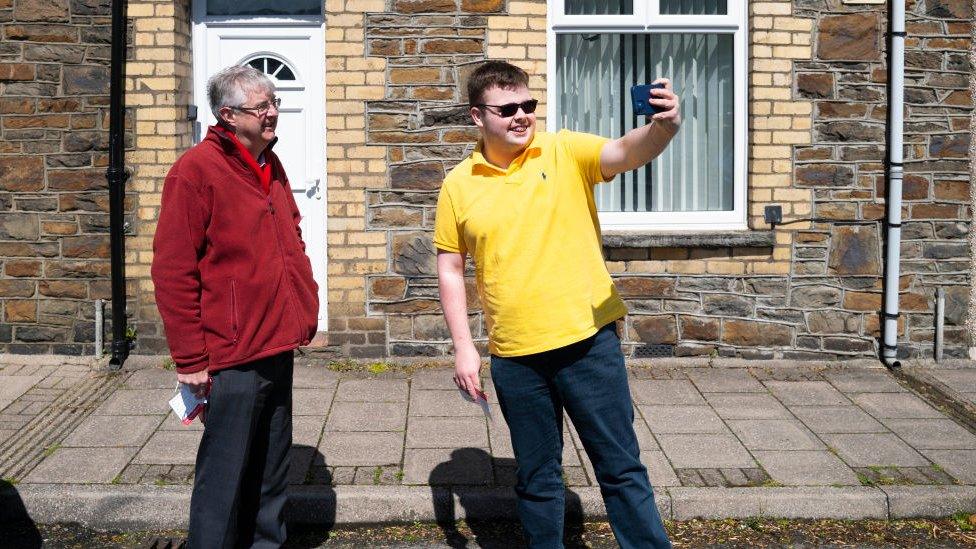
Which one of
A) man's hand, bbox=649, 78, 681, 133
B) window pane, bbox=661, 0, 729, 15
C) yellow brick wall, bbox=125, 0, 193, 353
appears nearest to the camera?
man's hand, bbox=649, 78, 681, 133

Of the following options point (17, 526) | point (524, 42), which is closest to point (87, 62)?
point (524, 42)

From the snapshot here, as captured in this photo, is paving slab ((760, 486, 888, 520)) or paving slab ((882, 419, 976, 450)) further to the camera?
paving slab ((882, 419, 976, 450))

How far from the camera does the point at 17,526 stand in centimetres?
492

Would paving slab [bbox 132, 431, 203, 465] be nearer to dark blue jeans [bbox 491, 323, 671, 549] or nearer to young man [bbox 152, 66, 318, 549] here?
Result: young man [bbox 152, 66, 318, 549]

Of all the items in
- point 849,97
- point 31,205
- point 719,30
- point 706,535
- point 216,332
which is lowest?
point 706,535

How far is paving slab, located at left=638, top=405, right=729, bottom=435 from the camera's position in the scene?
6.02 meters

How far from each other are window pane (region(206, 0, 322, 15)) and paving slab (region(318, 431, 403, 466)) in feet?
11.3

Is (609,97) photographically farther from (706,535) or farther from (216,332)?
(216,332)

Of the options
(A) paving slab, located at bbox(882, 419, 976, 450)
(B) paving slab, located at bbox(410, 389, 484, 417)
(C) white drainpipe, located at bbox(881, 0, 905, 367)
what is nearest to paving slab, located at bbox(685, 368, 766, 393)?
(A) paving slab, located at bbox(882, 419, 976, 450)

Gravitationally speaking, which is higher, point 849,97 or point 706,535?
point 849,97

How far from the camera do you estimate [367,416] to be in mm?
6242

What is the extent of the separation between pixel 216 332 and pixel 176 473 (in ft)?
5.49

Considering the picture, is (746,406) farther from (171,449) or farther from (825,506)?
(171,449)

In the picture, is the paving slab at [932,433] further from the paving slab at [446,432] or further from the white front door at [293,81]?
the white front door at [293,81]
